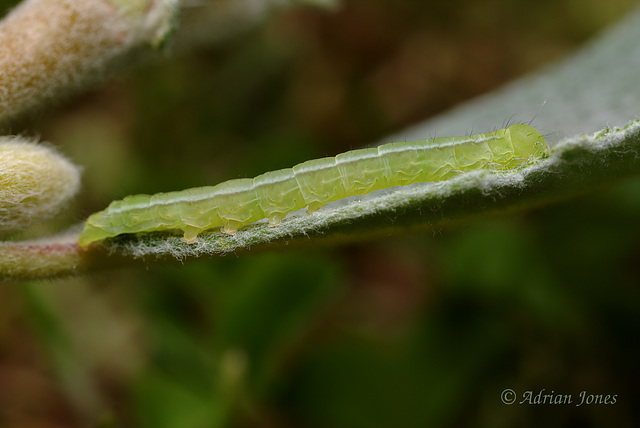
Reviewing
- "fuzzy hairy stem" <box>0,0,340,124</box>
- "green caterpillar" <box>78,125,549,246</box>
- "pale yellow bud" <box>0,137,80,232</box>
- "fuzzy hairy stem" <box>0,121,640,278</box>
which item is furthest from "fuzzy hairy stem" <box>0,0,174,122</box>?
"fuzzy hairy stem" <box>0,121,640,278</box>

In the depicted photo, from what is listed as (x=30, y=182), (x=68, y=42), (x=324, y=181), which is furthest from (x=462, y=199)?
(x=68, y=42)

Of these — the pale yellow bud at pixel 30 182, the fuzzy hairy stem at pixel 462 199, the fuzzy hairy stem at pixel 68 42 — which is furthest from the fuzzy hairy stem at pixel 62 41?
the fuzzy hairy stem at pixel 462 199

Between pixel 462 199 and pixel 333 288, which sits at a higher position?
pixel 462 199

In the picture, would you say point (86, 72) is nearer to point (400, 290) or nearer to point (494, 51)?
point (400, 290)

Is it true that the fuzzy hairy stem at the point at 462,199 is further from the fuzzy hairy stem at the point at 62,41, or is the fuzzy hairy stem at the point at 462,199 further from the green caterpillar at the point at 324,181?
the fuzzy hairy stem at the point at 62,41

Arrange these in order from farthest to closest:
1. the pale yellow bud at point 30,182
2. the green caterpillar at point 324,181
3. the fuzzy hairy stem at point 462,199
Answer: the green caterpillar at point 324,181 → the pale yellow bud at point 30,182 → the fuzzy hairy stem at point 462,199

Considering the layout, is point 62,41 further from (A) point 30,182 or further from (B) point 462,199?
(B) point 462,199

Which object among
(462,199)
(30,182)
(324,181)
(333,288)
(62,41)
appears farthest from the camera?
(333,288)
